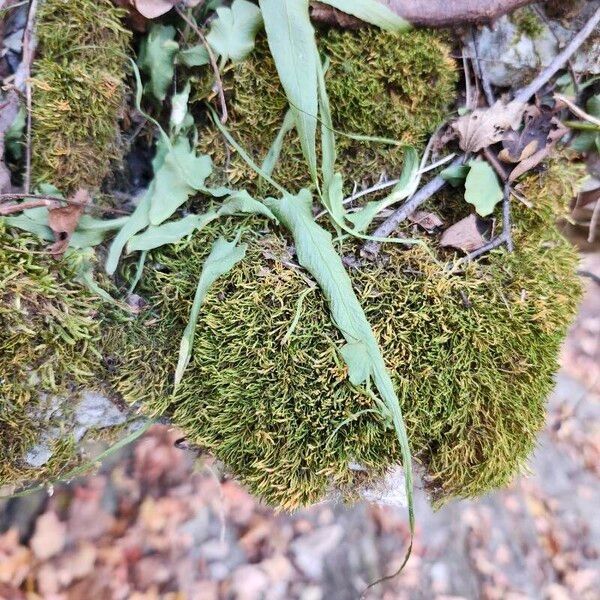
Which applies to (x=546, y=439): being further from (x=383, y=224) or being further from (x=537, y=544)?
(x=383, y=224)

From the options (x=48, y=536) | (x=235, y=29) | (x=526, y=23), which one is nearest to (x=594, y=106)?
(x=526, y=23)

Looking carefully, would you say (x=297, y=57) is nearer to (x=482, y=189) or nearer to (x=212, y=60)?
(x=212, y=60)

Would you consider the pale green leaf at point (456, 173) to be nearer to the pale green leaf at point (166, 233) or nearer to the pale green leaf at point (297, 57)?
the pale green leaf at point (297, 57)

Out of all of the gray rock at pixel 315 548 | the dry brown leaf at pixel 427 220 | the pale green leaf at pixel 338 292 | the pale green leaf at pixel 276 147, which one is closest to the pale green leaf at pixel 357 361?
the pale green leaf at pixel 338 292

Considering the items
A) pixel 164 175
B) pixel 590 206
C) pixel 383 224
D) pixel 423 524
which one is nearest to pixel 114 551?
pixel 423 524

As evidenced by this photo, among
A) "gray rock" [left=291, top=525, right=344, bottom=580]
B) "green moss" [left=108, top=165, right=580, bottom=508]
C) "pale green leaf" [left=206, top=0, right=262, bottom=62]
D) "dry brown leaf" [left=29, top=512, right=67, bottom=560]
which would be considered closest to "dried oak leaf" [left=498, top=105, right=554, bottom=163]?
"green moss" [left=108, top=165, right=580, bottom=508]

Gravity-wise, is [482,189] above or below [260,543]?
above
